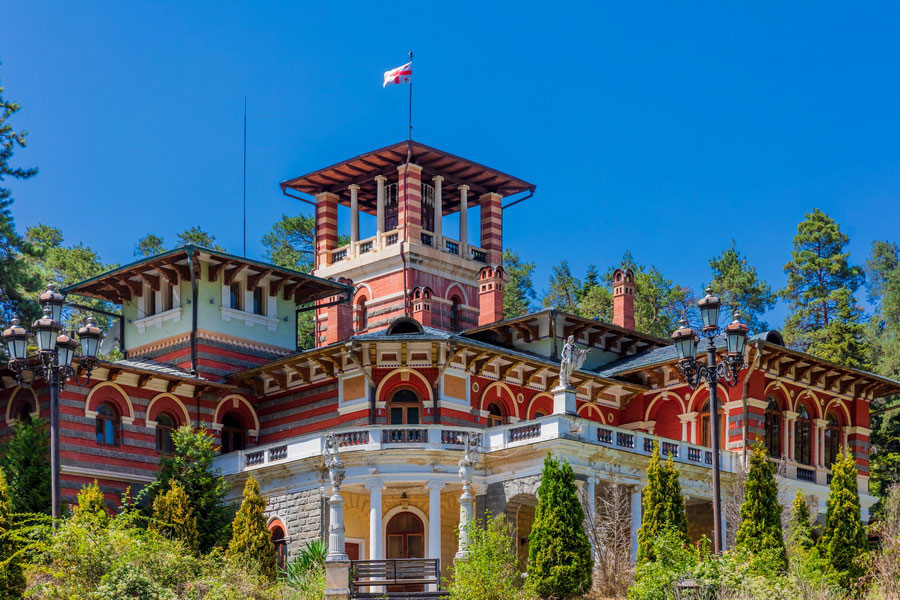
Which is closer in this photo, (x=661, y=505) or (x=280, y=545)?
(x=661, y=505)

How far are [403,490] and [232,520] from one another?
5.13 metres

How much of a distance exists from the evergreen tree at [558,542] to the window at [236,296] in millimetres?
15263

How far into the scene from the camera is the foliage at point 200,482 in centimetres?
4184

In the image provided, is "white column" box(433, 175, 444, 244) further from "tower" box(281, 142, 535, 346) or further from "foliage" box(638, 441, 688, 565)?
"foliage" box(638, 441, 688, 565)

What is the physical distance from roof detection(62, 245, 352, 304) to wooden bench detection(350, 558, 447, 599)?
1367 cm

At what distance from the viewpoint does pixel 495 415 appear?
47.5 m

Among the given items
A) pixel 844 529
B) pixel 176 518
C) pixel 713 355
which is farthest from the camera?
pixel 176 518

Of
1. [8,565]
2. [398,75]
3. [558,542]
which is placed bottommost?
[8,565]

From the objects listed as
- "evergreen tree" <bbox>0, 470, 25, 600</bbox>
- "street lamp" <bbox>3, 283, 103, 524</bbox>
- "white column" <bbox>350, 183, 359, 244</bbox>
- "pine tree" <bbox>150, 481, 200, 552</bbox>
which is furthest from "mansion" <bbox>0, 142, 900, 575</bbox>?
"street lamp" <bbox>3, 283, 103, 524</bbox>

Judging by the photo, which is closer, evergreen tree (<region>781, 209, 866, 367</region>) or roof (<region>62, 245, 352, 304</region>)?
roof (<region>62, 245, 352, 304</region>)

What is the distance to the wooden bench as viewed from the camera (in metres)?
37.4

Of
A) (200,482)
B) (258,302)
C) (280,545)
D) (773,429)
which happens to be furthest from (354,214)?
(200,482)

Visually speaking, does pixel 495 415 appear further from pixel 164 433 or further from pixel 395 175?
pixel 395 175

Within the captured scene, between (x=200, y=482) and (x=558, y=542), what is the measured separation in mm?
11213
